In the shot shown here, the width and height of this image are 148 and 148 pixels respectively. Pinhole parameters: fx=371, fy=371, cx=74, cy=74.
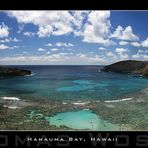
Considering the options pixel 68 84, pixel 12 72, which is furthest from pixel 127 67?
pixel 12 72

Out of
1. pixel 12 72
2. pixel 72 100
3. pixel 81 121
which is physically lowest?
pixel 81 121

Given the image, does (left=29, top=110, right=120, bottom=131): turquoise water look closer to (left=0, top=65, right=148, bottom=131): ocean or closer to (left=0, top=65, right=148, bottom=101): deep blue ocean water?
(left=0, top=65, right=148, bottom=131): ocean

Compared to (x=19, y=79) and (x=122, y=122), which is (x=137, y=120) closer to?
(x=122, y=122)

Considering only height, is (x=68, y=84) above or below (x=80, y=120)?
above

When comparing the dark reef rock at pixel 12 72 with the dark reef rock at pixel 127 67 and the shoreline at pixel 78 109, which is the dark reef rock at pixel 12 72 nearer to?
the shoreline at pixel 78 109

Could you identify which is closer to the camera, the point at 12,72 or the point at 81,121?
the point at 81,121

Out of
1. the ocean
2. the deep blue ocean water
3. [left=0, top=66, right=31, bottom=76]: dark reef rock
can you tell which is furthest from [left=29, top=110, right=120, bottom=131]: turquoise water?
[left=0, top=66, right=31, bottom=76]: dark reef rock

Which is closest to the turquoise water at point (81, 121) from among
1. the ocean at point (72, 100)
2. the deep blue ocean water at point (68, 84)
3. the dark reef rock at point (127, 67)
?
the ocean at point (72, 100)

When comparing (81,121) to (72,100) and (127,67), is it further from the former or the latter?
(127,67)

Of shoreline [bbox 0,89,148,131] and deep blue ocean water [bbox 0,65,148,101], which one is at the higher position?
deep blue ocean water [bbox 0,65,148,101]
